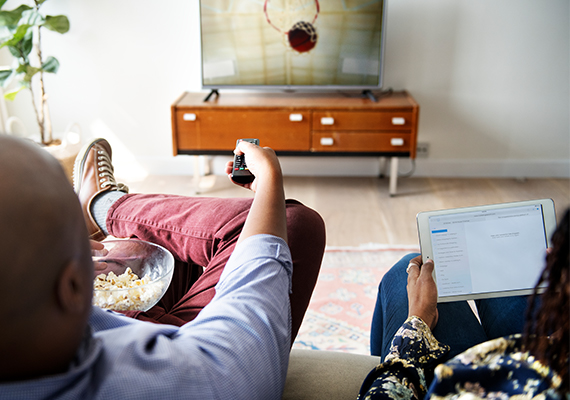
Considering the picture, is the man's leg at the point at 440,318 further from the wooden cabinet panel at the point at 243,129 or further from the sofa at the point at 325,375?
the wooden cabinet panel at the point at 243,129

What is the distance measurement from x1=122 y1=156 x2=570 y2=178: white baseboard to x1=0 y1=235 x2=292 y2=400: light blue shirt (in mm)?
2524

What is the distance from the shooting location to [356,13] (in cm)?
267

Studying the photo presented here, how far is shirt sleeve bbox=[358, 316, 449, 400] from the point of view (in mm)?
680

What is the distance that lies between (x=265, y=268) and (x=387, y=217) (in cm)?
202

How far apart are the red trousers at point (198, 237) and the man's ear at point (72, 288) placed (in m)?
0.50

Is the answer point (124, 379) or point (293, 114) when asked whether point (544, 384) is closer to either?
point (124, 379)

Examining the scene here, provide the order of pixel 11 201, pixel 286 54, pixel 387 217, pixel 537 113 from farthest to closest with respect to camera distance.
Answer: pixel 537 113, pixel 286 54, pixel 387 217, pixel 11 201

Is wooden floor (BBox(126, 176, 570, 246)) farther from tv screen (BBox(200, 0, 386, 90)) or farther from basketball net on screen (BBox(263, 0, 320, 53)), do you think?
basketball net on screen (BBox(263, 0, 320, 53))

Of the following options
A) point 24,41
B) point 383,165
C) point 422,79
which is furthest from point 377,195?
point 24,41

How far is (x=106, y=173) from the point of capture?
1.39 m

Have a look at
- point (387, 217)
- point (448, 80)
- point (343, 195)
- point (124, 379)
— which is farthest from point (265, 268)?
point (448, 80)

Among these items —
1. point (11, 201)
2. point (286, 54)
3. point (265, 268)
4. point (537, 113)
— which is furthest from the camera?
point (537, 113)

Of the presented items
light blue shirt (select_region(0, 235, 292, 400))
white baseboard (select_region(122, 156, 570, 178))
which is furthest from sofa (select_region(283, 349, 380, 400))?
white baseboard (select_region(122, 156, 570, 178))

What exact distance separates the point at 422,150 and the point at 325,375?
2.50m
